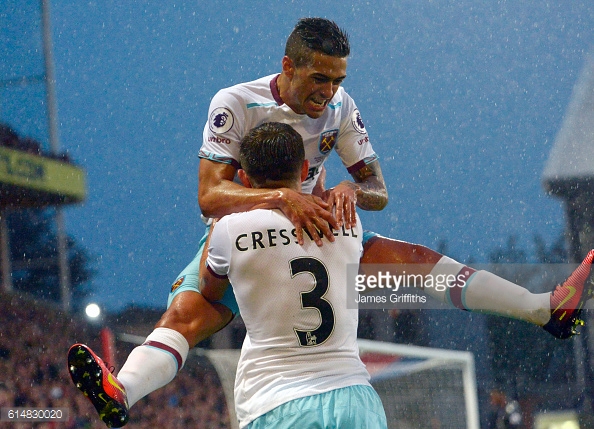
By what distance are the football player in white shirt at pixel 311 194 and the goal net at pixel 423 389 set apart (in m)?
1.62

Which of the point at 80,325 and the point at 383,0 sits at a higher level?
the point at 383,0

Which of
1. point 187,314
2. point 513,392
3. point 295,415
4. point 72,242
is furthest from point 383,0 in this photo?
point 295,415

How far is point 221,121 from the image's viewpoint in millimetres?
2480

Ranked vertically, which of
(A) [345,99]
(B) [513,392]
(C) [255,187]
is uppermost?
(A) [345,99]

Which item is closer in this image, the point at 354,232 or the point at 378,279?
the point at 354,232

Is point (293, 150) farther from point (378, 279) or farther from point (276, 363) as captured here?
point (378, 279)

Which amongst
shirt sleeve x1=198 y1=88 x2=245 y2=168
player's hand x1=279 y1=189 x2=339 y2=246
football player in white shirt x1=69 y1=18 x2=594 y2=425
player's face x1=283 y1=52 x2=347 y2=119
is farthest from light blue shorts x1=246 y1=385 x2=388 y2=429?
player's face x1=283 y1=52 x2=347 y2=119

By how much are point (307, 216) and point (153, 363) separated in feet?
2.21

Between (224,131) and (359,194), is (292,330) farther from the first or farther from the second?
(224,131)

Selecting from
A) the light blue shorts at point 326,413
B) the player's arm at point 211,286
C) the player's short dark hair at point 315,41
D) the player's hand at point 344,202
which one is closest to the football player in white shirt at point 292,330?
the light blue shorts at point 326,413

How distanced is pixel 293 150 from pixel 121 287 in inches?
Answer: 453

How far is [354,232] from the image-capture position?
1854 millimetres

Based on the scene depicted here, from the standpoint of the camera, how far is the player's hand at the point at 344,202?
1.90 metres

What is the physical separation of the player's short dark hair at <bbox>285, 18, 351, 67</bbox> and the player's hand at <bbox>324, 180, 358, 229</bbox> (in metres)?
0.43
